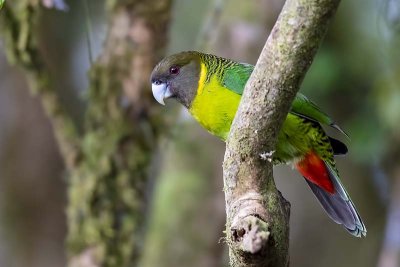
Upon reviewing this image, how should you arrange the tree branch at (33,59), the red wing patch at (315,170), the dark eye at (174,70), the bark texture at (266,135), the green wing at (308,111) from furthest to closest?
the tree branch at (33,59), the dark eye at (174,70), the red wing patch at (315,170), the green wing at (308,111), the bark texture at (266,135)

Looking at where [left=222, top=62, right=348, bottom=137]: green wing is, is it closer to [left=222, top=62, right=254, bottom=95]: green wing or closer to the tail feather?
[left=222, top=62, right=254, bottom=95]: green wing

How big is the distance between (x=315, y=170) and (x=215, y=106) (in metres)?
0.61

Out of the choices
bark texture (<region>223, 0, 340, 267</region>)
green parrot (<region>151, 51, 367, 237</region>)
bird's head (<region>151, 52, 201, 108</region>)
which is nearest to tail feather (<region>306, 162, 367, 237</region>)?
green parrot (<region>151, 51, 367, 237</region>)

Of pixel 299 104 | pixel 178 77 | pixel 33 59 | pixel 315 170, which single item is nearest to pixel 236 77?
pixel 299 104


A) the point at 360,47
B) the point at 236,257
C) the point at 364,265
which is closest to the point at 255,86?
the point at 236,257

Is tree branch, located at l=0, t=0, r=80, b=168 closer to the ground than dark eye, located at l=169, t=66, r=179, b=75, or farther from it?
A: closer to the ground

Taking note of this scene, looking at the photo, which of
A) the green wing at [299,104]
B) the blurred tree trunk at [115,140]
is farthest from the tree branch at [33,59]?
the green wing at [299,104]

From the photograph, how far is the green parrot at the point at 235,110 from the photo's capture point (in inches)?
124

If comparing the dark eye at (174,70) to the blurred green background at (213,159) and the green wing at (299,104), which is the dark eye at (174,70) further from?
the blurred green background at (213,159)

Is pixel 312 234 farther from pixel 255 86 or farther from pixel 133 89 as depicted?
pixel 255 86

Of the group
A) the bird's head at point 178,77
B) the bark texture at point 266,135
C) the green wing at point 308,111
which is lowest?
the bird's head at point 178,77

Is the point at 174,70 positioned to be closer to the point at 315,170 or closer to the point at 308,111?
the point at 308,111

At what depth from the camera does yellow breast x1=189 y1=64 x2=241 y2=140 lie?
3099 millimetres

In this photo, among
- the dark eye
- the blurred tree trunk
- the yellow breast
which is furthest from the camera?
the blurred tree trunk
